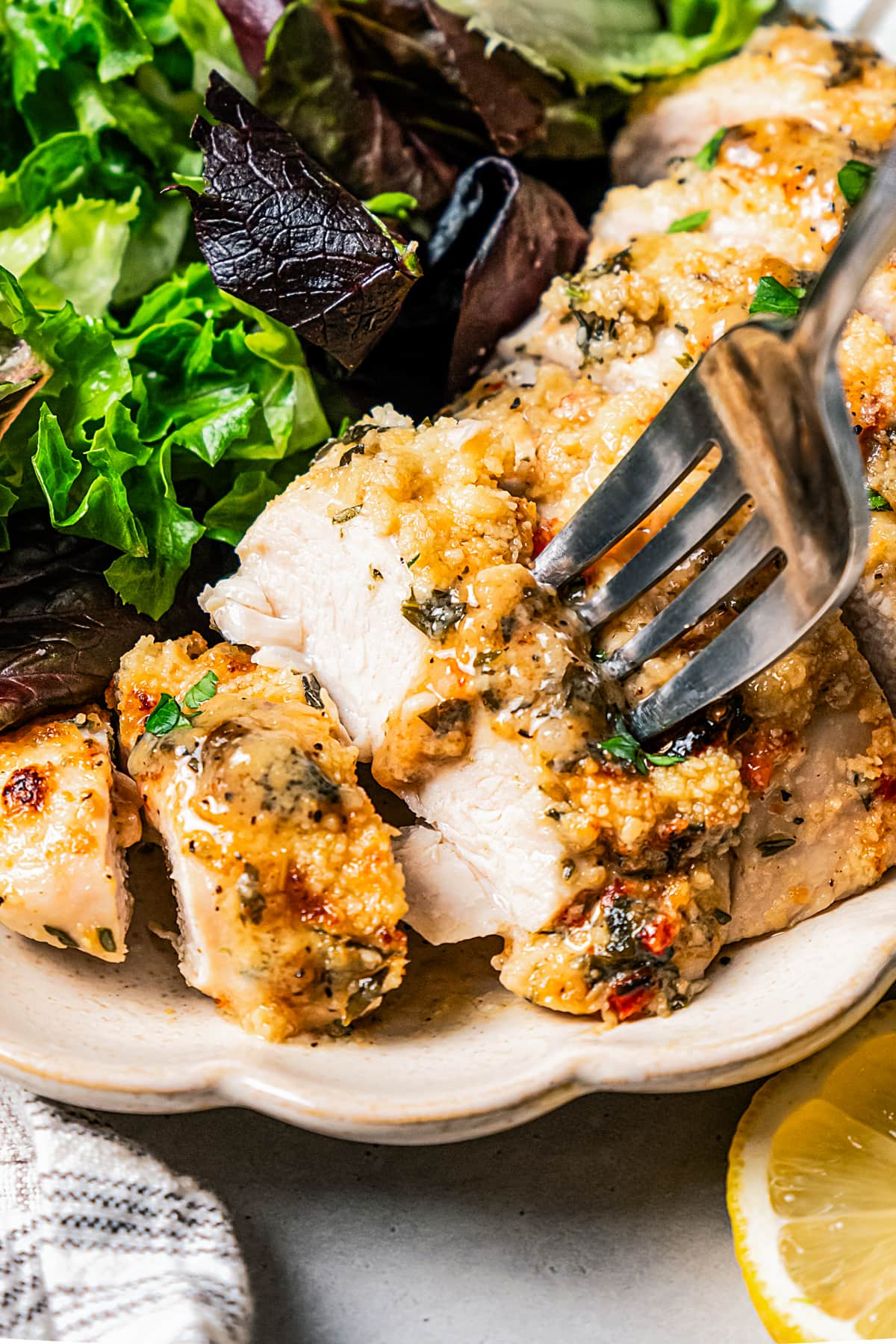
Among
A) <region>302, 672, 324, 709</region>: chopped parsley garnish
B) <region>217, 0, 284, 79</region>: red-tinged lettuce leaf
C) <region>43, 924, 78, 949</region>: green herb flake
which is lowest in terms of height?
<region>43, 924, 78, 949</region>: green herb flake

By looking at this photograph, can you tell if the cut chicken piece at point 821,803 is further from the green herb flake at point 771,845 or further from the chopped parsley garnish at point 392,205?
the chopped parsley garnish at point 392,205

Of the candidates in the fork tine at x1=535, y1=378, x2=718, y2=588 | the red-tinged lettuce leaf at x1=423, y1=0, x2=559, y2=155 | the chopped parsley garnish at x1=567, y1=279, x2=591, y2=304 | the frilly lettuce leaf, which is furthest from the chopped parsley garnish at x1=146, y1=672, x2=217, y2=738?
the red-tinged lettuce leaf at x1=423, y1=0, x2=559, y2=155

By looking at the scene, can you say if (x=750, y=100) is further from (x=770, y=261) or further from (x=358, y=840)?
(x=358, y=840)

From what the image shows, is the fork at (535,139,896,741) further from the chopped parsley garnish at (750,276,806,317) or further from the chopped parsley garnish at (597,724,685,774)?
the chopped parsley garnish at (750,276,806,317)

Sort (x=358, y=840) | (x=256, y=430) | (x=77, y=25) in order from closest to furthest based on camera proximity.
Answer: (x=358, y=840) < (x=256, y=430) < (x=77, y=25)

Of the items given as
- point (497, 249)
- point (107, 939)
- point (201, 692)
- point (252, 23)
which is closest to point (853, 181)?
point (497, 249)

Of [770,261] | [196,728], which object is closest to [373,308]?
[770,261]

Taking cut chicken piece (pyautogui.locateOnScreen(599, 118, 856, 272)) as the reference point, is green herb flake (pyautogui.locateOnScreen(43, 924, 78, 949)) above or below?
below

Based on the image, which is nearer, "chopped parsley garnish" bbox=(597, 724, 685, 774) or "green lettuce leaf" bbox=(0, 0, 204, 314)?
"chopped parsley garnish" bbox=(597, 724, 685, 774)

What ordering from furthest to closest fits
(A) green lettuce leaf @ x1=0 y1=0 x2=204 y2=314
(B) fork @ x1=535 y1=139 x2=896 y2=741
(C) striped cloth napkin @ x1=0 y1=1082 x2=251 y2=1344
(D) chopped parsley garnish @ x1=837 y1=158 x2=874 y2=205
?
(A) green lettuce leaf @ x1=0 y1=0 x2=204 y2=314 → (D) chopped parsley garnish @ x1=837 y1=158 x2=874 y2=205 → (C) striped cloth napkin @ x1=0 y1=1082 x2=251 y2=1344 → (B) fork @ x1=535 y1=139 x2=896 y2=741
